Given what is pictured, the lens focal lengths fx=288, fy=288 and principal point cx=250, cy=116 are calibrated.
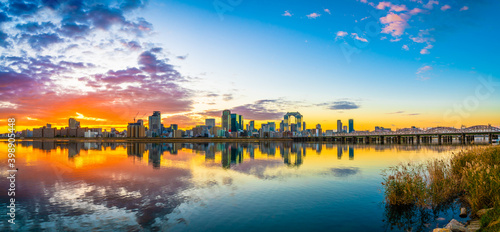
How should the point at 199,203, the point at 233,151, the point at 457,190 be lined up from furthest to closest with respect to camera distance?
the point at 233,151 → the point at 457,190 → the point at 199,203

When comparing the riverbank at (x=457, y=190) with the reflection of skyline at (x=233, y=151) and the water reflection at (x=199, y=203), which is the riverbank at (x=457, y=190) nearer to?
the water reflection at (x=199, y=203)

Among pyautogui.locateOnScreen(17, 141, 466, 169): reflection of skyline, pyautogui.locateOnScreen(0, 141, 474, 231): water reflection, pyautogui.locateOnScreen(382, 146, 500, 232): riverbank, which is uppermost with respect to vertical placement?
pyautogui.locateOnScreen(382, 146, 500, 232): riverbank

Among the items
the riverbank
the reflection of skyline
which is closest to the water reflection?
the riverbank

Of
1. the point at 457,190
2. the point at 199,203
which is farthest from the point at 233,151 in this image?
the point at 457,190

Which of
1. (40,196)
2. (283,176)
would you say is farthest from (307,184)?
(40,196)

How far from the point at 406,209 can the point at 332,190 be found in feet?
24.3

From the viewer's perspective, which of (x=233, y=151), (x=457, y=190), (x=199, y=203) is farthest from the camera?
(x=233, y=151)

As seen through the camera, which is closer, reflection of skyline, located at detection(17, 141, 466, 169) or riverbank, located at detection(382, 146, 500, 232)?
riverbank, located at detection(382, 146, 500, 232)

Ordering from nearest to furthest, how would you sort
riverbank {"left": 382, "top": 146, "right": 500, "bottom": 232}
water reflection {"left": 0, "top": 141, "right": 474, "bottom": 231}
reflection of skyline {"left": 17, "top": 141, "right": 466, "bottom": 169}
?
riverbank {"left": 382, "top": 146, "right": 500, "bottom": 232}
water reflection {"left": 0, "top": 141, "right": 474, "bottom": 231}
reflection of skyline {"left": 17, "top": 141, "right": 466, "bottom": 169}

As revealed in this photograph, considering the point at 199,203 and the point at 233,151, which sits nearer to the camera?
the point at 199,203

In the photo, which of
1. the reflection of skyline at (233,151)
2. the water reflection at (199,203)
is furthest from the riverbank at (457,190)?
the reflection of skyline at (233,151)

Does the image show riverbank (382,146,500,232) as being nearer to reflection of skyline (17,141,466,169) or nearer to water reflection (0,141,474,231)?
water reflection (0,141,474,231)

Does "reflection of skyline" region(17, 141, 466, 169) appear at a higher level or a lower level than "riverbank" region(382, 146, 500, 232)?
lower

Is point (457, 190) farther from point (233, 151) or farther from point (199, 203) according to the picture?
point (233, 151)
